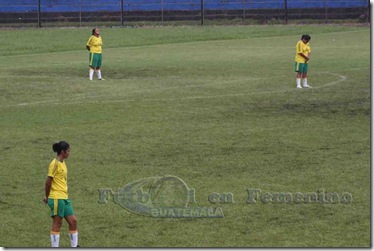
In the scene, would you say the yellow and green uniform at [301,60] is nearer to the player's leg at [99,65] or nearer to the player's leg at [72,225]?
the player's leg at [99,65]

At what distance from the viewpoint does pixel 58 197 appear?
14828mm

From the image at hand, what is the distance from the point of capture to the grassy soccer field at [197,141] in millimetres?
16531

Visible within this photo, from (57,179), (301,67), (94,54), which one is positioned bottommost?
(57,179)

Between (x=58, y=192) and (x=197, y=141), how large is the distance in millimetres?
9801

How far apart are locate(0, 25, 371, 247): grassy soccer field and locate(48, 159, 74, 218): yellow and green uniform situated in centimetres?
86

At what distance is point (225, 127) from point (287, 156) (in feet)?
14.2

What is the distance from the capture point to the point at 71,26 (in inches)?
2625

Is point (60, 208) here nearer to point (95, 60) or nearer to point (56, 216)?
point (56, 216)

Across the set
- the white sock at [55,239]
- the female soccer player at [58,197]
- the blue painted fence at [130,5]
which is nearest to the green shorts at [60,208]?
the female soccer player at [58,197]

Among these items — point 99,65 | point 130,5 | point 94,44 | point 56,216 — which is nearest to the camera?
point 56,216

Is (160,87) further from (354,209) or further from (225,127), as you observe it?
(354,209)

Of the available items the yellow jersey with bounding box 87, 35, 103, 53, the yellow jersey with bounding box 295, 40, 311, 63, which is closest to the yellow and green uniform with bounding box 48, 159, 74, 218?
the yellow jersey with bounding box 295, 40, 311, 63

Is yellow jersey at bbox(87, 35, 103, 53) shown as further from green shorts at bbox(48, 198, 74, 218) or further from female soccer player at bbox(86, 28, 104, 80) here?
green shorts at bbox(48, 198, 74, 218)

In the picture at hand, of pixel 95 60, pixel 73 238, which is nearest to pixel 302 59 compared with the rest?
pixel 95 60
